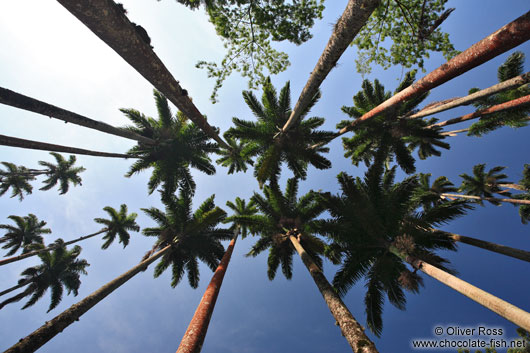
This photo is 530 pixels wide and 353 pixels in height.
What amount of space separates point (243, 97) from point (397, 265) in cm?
1434

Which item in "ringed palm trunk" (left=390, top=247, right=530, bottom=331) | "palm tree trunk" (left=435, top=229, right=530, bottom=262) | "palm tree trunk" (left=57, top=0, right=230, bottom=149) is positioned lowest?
"palm tree trunk" (left=435, top=229, right=530, bottom=262)

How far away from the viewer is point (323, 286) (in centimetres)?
732

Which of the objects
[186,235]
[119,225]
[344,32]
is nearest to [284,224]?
[186,235]

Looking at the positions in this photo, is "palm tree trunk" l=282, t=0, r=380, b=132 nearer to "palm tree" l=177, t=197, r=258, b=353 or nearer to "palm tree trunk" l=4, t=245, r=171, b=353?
"palm tree" l=177, t=197, r=258, b=353

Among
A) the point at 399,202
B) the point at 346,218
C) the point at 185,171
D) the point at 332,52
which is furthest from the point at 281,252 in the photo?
the point at 332,52

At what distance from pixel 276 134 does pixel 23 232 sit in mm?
31453

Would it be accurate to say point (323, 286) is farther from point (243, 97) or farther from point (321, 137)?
point (243, 97)

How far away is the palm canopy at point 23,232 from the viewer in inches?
910

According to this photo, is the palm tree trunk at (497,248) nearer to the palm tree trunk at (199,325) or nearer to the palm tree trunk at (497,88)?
the palm tree trunk at (497,88)

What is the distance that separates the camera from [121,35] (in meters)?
3.54

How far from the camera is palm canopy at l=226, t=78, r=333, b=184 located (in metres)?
15.3

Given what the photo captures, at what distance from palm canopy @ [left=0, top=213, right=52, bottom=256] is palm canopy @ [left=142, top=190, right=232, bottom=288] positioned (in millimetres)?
18755

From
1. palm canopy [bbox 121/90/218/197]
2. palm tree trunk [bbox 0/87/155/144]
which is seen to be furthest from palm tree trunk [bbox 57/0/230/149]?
palm canopy [bbox 121/90/218/197]

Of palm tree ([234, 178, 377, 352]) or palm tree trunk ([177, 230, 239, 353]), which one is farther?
palm tree ([234, 178, 377, 352])
